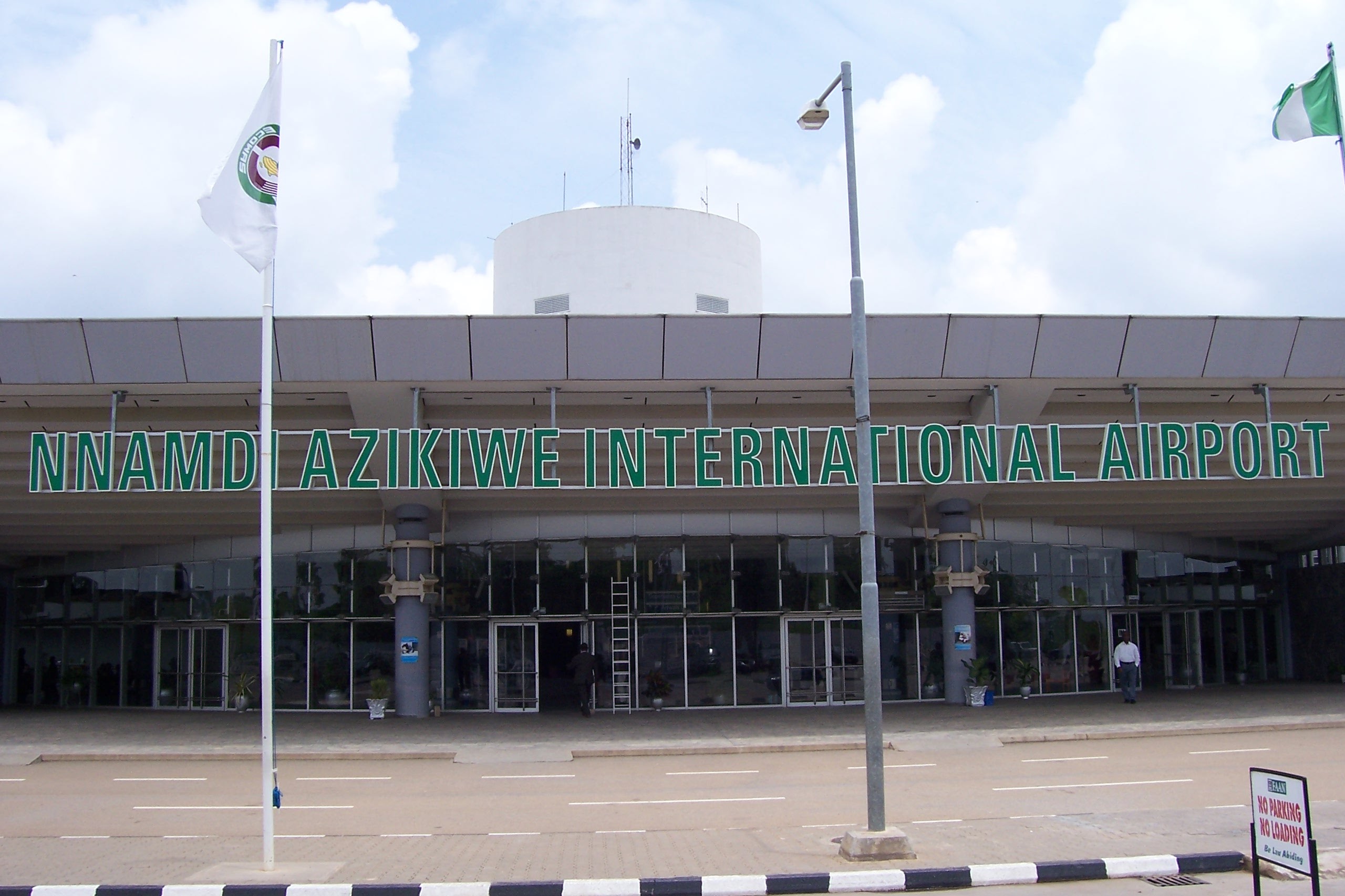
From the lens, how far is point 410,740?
66.7ft

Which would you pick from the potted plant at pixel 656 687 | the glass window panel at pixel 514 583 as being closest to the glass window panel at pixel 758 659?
the potted plant at pixel 656 687

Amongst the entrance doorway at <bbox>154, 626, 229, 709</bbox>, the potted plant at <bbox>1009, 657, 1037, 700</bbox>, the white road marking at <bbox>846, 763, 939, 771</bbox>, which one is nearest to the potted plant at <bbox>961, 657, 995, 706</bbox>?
the potted plant at <bbox>1009, 657, 1037, 700</bbox>

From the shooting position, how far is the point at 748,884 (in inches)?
393

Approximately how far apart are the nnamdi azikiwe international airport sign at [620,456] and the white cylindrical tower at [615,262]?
318 inches

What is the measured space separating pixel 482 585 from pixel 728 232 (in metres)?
12.0

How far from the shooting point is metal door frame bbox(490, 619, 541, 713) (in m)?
25.8

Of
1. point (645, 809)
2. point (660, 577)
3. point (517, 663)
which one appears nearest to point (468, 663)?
point (517, 663)

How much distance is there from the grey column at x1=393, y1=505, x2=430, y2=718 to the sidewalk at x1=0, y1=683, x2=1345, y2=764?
642mm

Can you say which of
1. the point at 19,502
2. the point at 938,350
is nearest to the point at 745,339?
the point at 938,350

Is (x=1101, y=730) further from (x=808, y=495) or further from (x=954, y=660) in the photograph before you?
(x=808, y=495)

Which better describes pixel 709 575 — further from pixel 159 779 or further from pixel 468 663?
pixel 159 779

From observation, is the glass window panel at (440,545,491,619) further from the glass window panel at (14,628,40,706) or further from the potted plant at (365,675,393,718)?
the glass window panel at (14,628,40,706)

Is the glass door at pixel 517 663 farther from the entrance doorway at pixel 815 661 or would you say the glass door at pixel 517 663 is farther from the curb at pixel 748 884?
the curb at pixel 748 884

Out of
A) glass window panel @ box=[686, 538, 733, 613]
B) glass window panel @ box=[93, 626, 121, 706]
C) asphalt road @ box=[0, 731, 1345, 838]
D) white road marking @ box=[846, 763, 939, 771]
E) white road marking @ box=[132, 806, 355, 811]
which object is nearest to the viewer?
asphalt road @ box=[0, 731, 1345, 838]
